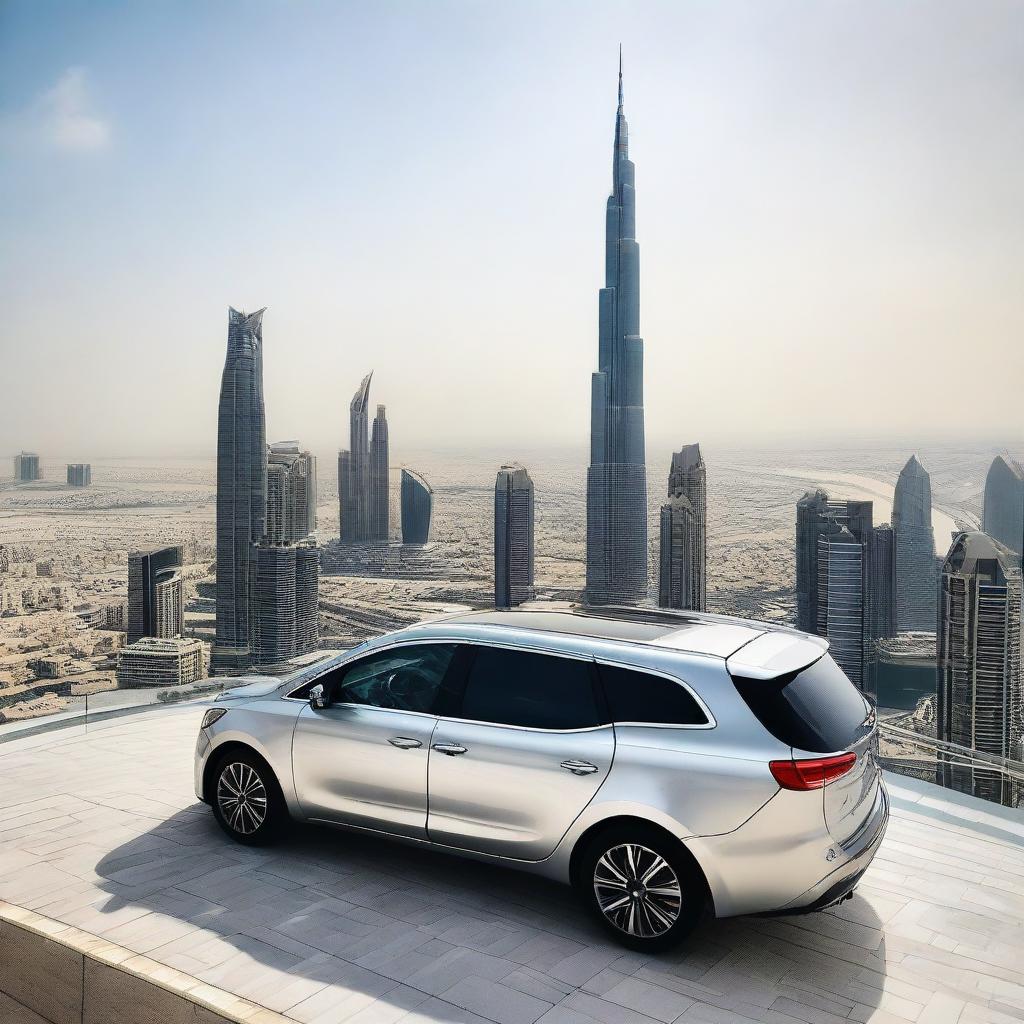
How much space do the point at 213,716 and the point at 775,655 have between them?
2.83 m

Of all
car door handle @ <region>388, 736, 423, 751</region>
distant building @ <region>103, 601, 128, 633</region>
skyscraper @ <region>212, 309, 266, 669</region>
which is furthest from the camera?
skyscraper @ <region>212, 309, 266, 669</region>

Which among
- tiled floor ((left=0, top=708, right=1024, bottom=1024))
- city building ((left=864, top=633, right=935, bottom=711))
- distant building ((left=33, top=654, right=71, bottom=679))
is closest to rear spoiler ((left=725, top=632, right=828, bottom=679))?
tiled floor ((left=0, top=708, right=1024, bottom=1024))

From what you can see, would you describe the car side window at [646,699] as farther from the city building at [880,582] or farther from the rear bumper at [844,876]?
the city building at [880,582]

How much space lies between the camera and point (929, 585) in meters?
19.8

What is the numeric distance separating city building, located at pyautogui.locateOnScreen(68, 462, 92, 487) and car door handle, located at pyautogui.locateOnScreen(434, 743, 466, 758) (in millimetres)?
30561

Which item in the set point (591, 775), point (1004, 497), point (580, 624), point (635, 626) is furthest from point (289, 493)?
point (591, 775)

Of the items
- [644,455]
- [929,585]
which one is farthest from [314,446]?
[929,585]

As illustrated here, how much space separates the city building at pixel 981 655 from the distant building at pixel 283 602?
18433 mm

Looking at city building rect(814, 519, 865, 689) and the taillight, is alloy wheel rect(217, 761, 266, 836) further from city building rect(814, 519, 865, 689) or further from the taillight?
city building rect(814, 519, 865, 689)

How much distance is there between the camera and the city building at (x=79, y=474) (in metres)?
30.9

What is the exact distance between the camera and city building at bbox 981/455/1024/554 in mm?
22406

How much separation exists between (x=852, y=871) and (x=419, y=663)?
77.2 inches

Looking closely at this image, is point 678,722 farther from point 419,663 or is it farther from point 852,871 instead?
point 419,663

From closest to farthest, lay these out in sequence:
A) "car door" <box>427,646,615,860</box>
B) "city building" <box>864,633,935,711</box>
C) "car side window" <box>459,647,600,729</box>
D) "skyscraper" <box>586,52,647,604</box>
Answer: "car door" <box>427,646,615,860</box>
"car side window" <box>459,647,600,729</box>
"city building" <box>864,633,935,711</box>
"skyscraper" <box>586,52,647,604</box>
